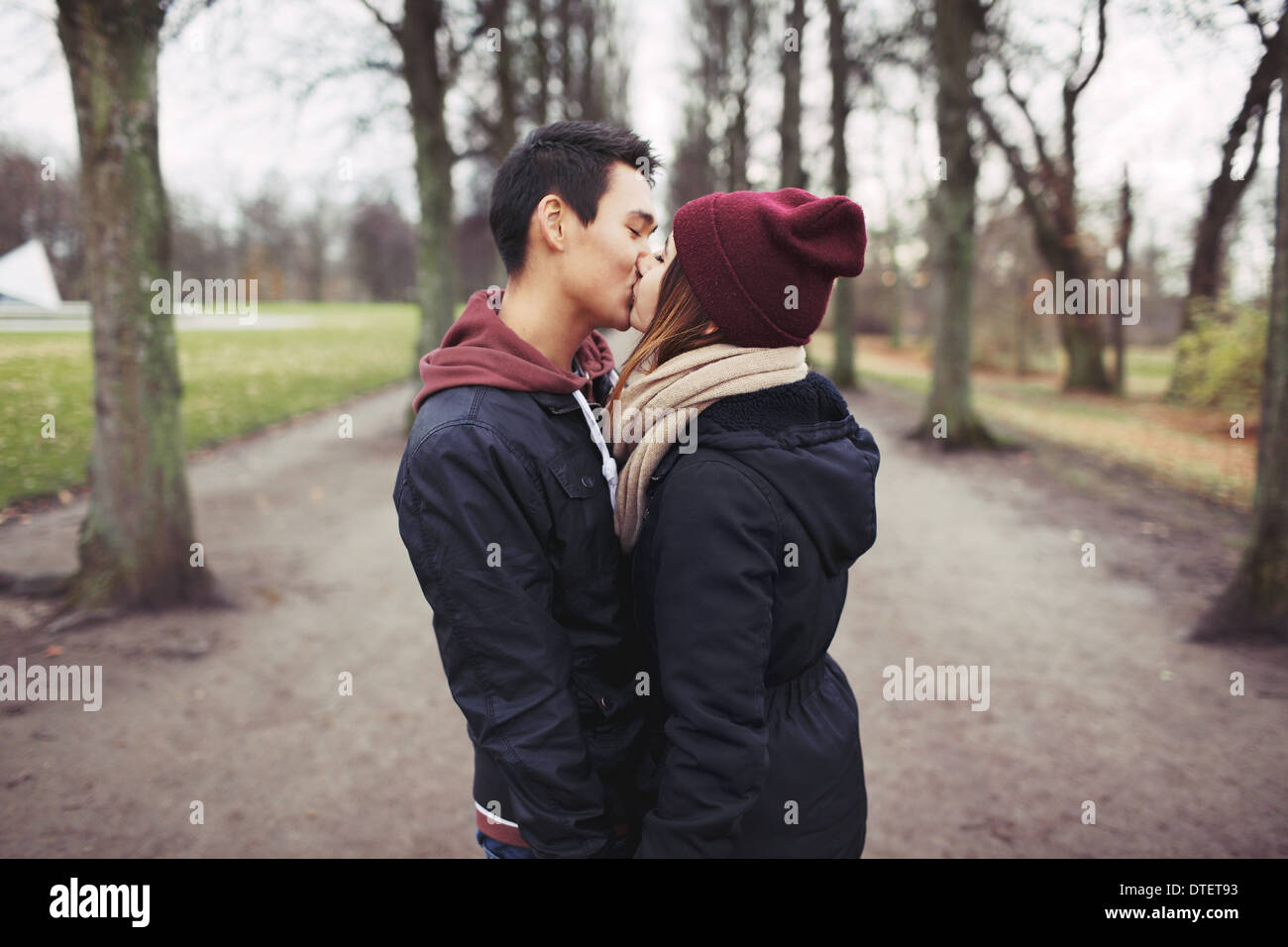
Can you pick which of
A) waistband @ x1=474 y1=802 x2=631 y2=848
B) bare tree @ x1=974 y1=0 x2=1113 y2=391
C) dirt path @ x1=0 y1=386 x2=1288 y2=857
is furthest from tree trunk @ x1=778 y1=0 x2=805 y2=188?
waistband @ x1=474 y1=802 x2=631 y2=848

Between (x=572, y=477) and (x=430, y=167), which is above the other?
(x=430, y=167)

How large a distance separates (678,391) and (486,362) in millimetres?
402

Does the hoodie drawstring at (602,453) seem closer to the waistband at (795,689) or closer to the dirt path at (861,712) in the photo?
the waistband at (795,689)

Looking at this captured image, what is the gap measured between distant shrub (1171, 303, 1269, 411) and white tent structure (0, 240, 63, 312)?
19064mm

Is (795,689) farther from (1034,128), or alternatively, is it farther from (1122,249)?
(1122,249)

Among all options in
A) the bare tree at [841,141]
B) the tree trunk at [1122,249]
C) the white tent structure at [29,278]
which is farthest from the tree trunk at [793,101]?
the white tent structure at [29,278]

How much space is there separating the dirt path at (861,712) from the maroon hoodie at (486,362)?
2.42 m

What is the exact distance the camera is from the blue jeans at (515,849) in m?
1.69

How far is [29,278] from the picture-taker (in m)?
12.9

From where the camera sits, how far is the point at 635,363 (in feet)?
5.31

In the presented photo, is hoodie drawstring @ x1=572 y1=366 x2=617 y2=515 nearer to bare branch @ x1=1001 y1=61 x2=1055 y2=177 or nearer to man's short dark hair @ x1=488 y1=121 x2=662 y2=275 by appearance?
man's short dark hair @ x1=488 y1=121 x2=662 y2=275

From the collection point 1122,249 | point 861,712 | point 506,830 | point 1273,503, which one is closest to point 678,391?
point 506,830

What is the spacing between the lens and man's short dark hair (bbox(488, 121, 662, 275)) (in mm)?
1670
